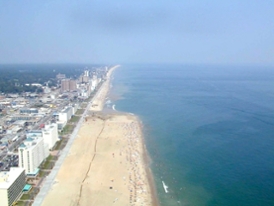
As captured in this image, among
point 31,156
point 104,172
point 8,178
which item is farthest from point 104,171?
point 8,178

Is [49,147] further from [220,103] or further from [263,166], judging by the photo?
[220,103]

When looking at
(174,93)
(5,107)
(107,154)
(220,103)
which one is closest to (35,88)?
(5,107)

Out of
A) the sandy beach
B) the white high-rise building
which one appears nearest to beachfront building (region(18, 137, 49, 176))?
the sandy beach

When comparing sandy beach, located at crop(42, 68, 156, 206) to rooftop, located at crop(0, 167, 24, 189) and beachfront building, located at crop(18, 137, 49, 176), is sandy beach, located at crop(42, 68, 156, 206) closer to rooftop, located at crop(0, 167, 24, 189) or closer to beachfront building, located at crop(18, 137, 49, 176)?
beachfront building, located at crop(18, 137, 49, 176)

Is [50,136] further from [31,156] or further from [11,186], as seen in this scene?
[11,186]

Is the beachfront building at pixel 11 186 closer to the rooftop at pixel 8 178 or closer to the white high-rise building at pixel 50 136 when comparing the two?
the rooftop at pixel 8 178

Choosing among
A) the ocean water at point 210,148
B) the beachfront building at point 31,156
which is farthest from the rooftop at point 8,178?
the ocean water at point 210,148
